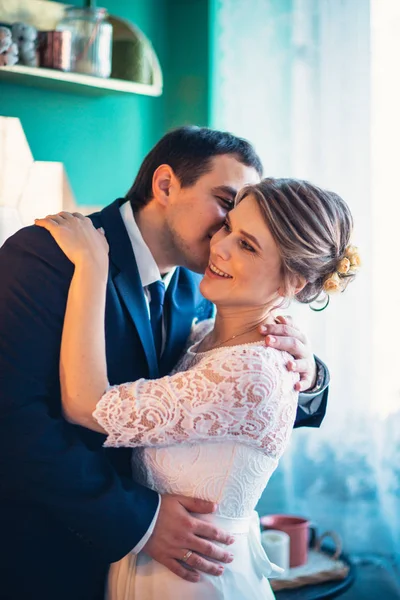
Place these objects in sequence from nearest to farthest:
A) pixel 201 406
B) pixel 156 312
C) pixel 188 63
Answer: pixel 201 406
pixel 156 312
pixel 188 63

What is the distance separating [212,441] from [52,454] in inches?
12.6

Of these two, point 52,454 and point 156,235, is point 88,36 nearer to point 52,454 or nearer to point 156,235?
point 156,235

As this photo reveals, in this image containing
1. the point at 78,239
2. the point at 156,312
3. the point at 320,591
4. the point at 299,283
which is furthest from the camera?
the point at 320,591

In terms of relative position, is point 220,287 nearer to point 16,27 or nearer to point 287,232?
point 287,232

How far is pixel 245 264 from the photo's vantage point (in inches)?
65.2

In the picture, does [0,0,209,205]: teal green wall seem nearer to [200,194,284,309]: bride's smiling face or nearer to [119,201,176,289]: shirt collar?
[119,201,176,289]: shirt collar

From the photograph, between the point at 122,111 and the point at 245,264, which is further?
the point at 122,111

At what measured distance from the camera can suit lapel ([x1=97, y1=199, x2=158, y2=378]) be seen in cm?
171

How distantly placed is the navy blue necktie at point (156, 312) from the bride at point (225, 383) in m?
0.13

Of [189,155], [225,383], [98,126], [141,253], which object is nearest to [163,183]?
[189,155]

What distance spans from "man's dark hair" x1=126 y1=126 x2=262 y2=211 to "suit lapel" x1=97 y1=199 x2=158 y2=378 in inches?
10.5

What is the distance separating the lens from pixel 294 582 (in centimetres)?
229

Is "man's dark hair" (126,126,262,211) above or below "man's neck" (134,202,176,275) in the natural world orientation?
above

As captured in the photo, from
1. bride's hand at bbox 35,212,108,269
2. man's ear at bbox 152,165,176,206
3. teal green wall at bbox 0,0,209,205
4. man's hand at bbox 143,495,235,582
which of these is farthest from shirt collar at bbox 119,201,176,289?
teal green wall at bbox 0,0,209,205
